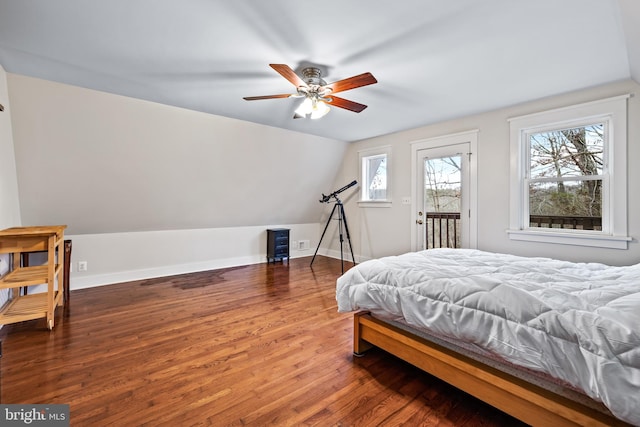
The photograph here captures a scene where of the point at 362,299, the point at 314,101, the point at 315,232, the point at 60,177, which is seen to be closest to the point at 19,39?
the point at 60,177

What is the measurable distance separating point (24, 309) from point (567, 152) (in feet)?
18.1

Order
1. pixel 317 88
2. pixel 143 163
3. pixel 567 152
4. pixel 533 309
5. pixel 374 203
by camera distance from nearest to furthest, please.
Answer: pixel 533 309, pixel 317 88, pixel 567 152, pixel 143 163, pixel 374 203

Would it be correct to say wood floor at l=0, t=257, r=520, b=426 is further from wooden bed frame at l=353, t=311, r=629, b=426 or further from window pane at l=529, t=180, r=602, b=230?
window pane at l=529, t=180, r=602, b=230

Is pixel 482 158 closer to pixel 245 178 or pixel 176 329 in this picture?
pixel 245 178

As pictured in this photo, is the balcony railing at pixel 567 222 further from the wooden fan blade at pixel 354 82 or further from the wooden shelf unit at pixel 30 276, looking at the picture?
the wooden shelf unit at pixel 30 276

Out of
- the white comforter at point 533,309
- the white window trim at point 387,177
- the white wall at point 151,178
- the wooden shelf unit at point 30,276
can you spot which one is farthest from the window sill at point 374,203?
the wooden shelf unit at point 30,276

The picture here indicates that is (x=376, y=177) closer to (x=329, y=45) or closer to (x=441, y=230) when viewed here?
(x=441, y=230)

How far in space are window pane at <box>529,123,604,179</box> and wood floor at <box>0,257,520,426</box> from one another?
107 inches

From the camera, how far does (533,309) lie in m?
1.30

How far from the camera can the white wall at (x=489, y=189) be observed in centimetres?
259

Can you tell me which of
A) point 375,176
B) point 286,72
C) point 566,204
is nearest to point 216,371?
point 286,72

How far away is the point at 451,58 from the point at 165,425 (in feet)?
9.97

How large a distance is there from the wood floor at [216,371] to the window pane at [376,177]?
253 centimetres

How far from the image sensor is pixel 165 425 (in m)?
1.42
